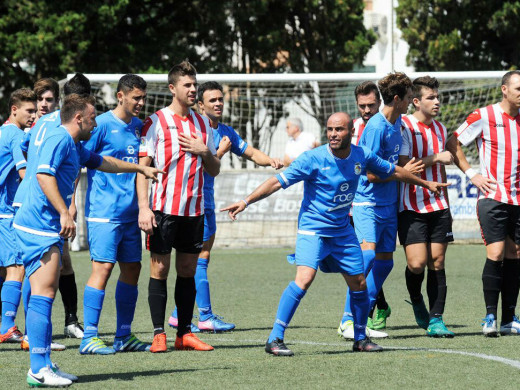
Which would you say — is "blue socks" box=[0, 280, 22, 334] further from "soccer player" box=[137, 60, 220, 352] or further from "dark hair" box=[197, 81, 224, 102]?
"dark hair" box=[197, 81, 224, 102]

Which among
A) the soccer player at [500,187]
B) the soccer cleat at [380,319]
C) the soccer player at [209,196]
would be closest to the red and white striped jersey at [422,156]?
the soccer player at [500,187]

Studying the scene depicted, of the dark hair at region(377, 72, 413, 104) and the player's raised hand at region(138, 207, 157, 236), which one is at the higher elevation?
the dark hair at region(377, 72, 413, 104)

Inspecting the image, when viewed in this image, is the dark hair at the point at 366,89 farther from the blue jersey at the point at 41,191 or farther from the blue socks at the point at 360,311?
the blue jersey at the point at 41,191

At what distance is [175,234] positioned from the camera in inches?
288

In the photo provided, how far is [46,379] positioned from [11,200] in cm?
267

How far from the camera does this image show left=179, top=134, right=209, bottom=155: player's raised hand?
718 cm

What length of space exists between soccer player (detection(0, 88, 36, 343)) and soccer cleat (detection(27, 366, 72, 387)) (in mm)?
2162

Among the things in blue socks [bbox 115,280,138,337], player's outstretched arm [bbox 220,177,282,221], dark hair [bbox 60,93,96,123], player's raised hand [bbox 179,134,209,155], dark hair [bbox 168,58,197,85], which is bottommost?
blue socks [bbox 115,280,138,337]

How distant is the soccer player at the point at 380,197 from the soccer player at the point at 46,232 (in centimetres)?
265

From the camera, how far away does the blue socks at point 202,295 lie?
8664 millimetres

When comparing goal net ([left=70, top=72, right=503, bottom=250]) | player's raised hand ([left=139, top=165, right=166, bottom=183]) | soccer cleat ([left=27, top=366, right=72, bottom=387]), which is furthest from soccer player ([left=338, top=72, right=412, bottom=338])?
goal net ([left=70, top=72, right=503, bottom=250])

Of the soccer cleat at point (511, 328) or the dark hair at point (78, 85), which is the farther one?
the soccer cleat at point (511, 328)

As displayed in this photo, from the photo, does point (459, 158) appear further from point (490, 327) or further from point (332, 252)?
point (332, 252)

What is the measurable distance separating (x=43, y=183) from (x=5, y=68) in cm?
1942
